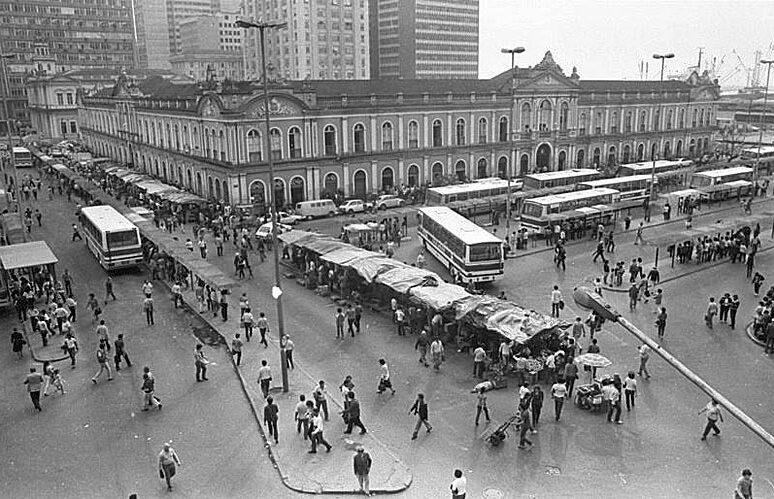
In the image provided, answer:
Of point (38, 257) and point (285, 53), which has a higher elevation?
point (285, 53)

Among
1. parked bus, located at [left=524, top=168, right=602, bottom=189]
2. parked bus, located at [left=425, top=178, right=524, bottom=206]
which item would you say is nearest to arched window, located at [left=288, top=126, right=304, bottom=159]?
parked bus, located at [left=425, top=178, right=524, bottom=206]

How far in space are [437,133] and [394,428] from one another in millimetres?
46111

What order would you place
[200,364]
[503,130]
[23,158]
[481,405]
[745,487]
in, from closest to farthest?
[745,487] < [481,405] < [200,364] < [503,130] < [23,158]

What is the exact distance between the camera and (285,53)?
413ft

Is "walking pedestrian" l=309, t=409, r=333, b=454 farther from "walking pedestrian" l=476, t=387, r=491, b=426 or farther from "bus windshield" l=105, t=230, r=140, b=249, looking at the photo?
"bus windshield" l=105, t=230, r=140, b=249

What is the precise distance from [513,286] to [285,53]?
103 meters

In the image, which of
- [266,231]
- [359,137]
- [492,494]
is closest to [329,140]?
[359,137]

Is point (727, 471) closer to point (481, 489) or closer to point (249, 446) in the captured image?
point (481, 489)

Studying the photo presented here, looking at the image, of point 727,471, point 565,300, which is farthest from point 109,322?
point 727,471

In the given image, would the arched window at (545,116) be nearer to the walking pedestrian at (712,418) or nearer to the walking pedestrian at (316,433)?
the walking pedestrian at (712,418)

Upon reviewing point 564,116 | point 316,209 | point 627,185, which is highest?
point 564,116

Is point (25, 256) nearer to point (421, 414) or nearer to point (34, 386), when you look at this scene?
point (34, 386)

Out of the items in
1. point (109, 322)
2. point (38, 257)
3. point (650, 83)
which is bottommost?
point (109, 322)

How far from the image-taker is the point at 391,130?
5984cm
